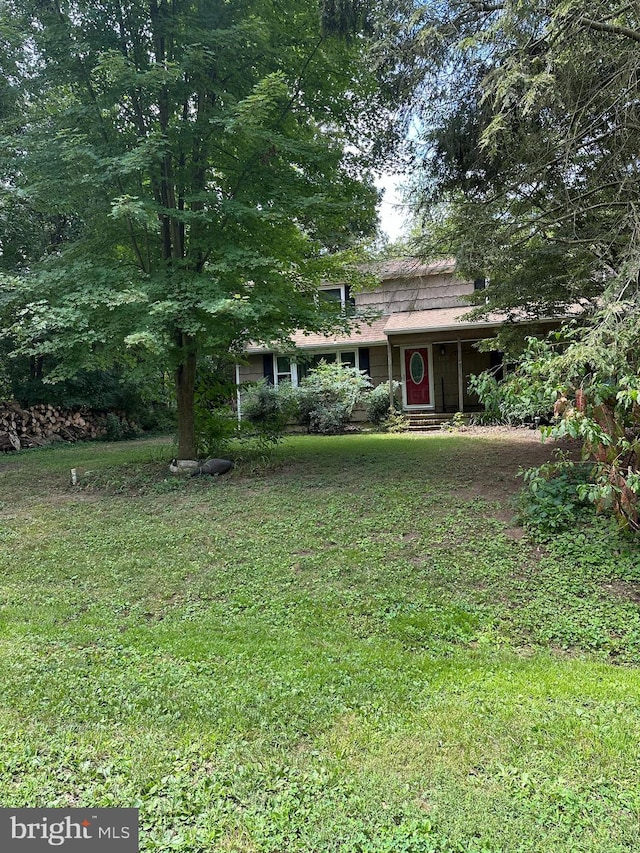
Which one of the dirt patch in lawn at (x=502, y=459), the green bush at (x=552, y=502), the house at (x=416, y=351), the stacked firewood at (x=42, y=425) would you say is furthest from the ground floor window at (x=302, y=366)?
the green bush at (x=552, y=502)

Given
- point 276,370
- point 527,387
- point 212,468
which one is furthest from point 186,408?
point 276,370

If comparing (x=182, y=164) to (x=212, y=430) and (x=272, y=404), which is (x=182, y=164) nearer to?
(x=212, y=430)

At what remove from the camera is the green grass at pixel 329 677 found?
2.13 meters

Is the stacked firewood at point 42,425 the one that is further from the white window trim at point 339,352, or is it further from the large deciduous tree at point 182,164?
the large deciduous tree at point 182,164

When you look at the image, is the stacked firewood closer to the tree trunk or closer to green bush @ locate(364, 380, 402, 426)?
the tree trunk

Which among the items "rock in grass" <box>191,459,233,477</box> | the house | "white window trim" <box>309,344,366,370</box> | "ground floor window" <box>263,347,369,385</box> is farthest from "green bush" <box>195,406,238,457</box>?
"white window trim" <box>309,344,366,370</box>

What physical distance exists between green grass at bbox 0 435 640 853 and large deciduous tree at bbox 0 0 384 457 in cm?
287

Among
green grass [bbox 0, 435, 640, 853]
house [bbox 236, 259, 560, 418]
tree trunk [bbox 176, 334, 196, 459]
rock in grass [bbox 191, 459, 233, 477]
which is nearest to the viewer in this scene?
green grass [bbox 0, 435, 640, 853]

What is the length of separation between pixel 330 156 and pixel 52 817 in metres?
8.23

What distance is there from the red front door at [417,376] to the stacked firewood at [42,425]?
9.70 m

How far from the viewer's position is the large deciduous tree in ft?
23.0

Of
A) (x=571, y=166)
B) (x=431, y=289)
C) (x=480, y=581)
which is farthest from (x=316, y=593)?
(x=431, y=289)

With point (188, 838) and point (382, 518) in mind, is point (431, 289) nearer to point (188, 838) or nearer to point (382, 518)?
point (382, 518)

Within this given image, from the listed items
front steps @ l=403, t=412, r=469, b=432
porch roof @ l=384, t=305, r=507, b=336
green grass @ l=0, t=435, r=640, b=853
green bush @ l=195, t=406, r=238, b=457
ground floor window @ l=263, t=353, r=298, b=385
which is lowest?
green grass @ l=0, t=435, r=640, b=853
